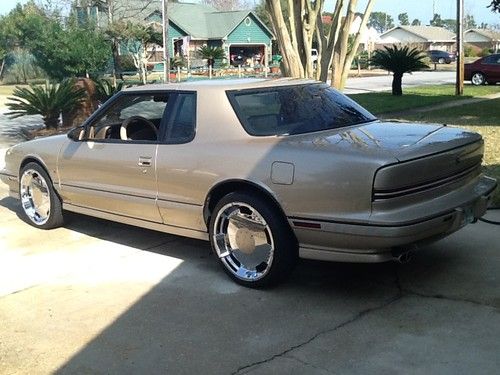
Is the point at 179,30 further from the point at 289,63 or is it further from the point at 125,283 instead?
the point at 125,283

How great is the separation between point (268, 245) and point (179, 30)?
50.9 metres

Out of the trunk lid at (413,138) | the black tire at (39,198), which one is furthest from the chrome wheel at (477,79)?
the black tire at (39,198)

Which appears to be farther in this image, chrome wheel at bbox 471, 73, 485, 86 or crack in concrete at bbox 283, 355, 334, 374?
chrome wheel at bbox 471, 73, 485, 86

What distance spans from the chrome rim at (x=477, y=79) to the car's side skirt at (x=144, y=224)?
82.6 feet

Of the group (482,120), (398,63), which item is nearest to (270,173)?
(482,120)

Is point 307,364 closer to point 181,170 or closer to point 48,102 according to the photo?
point 181,170

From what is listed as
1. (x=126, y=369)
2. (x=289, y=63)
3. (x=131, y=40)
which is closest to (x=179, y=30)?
(x=131, y=40)

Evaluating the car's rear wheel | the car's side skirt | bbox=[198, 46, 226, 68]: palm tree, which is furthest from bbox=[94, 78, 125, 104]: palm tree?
bbox=[198, 46, 226, 68]: palm tree

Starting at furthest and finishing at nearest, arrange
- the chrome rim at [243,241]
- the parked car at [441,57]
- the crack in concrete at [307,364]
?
the parked car at [441,57], the chrome rim at [243,241], the crack in concrete at [307,364]

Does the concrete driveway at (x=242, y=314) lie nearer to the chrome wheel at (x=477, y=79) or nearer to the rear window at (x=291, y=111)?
the rear window at (x=291, y=111)

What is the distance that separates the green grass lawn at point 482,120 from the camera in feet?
28.1

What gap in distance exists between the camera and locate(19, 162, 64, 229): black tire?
661 cm

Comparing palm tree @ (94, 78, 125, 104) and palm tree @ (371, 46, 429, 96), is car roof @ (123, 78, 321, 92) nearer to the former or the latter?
palm tree @ (94, 78, 125, 104)

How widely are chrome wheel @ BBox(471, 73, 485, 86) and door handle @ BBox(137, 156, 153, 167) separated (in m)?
25.5
